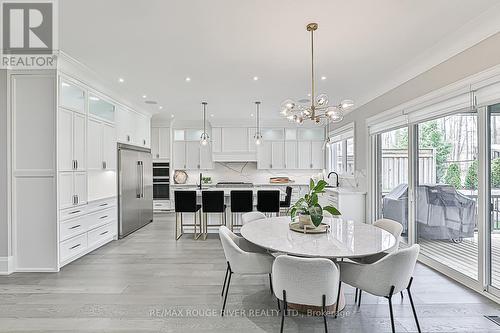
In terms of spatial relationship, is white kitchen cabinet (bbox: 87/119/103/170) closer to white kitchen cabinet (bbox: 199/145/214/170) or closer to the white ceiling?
the white ceiling

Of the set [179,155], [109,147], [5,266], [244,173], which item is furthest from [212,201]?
[179,155]

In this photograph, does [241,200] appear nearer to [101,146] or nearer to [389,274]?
[101,146]

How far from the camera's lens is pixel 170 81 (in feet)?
15.2

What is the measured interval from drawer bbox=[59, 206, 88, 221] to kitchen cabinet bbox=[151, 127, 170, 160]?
3986mm

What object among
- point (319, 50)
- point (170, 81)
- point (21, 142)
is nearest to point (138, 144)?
point (170, 81)

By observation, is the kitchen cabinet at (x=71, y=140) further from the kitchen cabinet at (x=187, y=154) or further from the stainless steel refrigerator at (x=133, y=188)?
the kitchen cabinet at (x=187, y=154)

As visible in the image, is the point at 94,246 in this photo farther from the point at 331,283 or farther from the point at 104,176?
the point at 331,283

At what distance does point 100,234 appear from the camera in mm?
4695

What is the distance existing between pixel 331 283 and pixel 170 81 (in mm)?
3980

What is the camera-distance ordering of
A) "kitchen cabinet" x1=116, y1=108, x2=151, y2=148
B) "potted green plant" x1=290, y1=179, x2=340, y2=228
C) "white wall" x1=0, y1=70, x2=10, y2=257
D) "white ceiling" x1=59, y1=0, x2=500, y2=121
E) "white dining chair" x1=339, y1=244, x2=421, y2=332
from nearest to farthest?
1. "white dining chair" x1=339, y1=244, x2=421, y2=332
2. "white ceiling" x1=59, y1=0, x2=500, y2=121
3. "potted green plant" x1=290, y1=179, x2=340, y2=228
4. "white wall" x1=0, y1=70, x2=10, y2=257
5. "kitchen cabinet" x1=116, y1=108, x2=151, y2=148

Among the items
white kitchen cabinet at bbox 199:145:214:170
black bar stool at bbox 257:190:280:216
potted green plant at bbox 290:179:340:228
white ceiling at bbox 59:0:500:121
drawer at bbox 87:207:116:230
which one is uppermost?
white ceiling at bbox 59:0:500:121

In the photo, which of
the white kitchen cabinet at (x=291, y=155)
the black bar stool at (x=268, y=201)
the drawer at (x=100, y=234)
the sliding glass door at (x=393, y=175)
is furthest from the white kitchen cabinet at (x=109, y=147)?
the sliding glass door at (x=393, y=175)

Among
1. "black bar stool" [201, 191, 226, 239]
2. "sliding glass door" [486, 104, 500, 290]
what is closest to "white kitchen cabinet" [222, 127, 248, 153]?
"black bar stool" [201, 191, 226, 239]

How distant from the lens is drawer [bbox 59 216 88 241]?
12.1 feet
